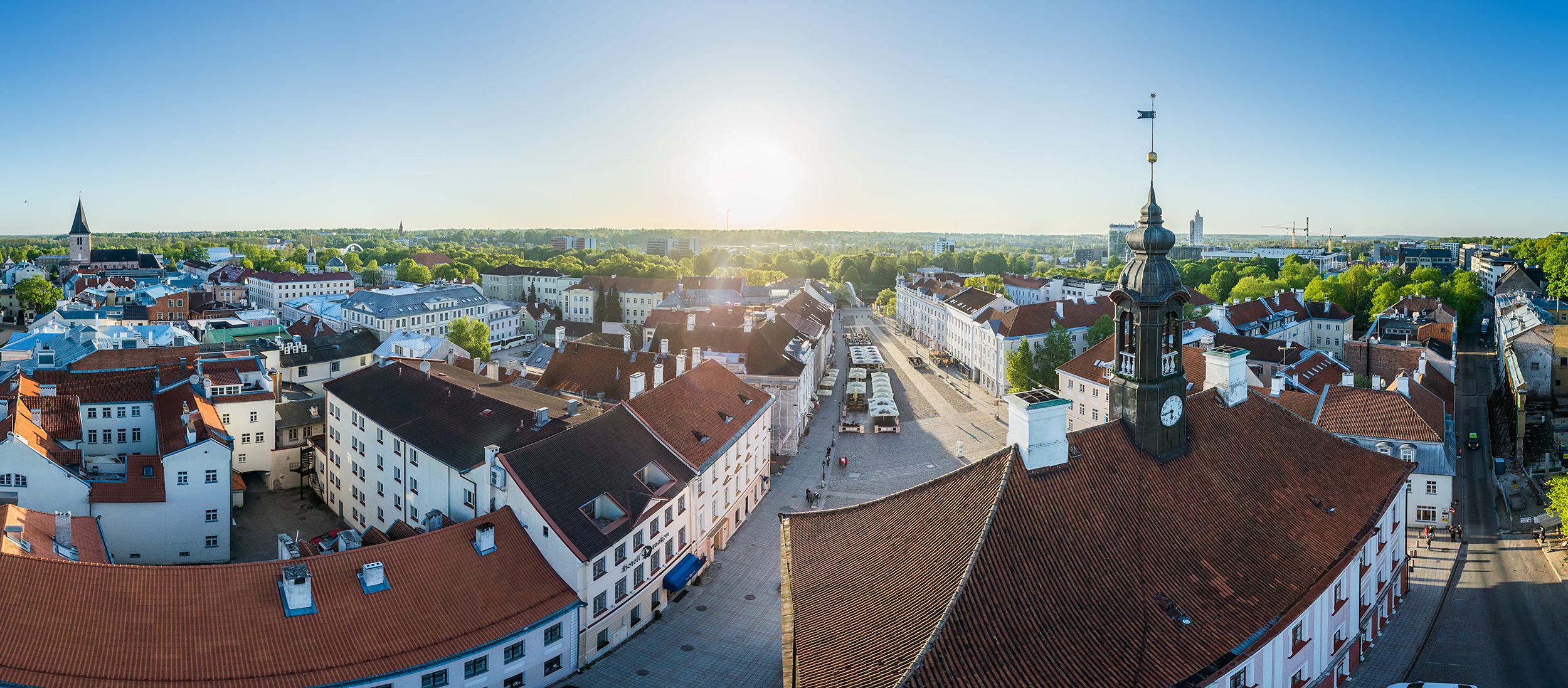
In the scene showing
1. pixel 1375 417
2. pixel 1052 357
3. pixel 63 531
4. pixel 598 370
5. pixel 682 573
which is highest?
pixel 1052 357

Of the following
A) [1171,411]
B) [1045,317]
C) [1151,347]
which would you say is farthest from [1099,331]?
[1171,411]

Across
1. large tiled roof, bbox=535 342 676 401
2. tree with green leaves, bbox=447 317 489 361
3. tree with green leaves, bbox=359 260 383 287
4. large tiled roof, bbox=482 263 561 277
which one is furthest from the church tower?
large tiled roof, bbox=535 342 676 401

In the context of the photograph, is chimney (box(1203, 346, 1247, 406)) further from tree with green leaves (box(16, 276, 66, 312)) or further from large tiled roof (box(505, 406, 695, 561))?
tree with green leaves (box(16, 276, 66, 312))

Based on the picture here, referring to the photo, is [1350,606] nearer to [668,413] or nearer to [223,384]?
[668,413]

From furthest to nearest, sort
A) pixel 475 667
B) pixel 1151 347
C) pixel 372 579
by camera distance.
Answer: pixel 475 667, pixel 372 579, pixel 1151 347

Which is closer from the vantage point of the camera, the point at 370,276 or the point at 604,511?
the point at 604,511

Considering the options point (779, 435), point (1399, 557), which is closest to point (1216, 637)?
point (1399, 557)

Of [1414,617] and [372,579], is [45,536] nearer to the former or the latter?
[372,579]
